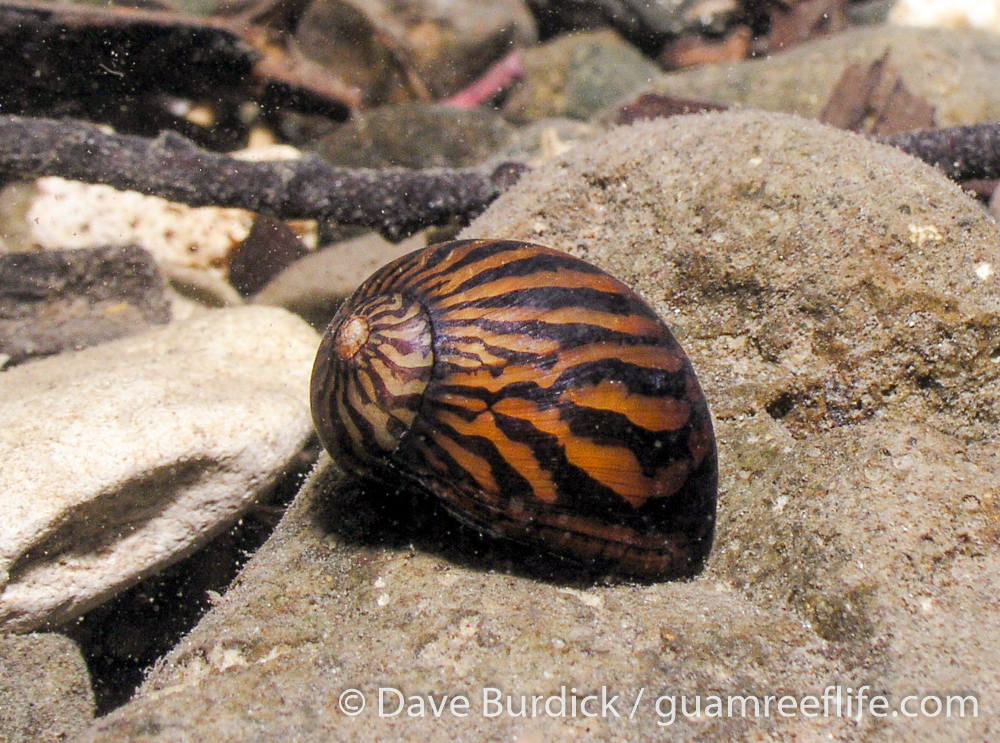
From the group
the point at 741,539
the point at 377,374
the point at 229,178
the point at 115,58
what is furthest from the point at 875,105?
the point at 115,58

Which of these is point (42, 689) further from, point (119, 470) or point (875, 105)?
point (875, 105)

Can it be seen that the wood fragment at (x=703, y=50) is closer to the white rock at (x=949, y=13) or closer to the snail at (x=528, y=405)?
the white rock at (x=949, y=13)

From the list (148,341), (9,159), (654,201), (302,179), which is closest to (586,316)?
(654,201)

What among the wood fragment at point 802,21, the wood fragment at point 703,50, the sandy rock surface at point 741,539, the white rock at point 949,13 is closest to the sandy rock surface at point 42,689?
the sandy rock surface at point 741,539

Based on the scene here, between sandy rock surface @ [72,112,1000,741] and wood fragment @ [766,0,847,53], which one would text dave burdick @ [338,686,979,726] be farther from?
wood fragment @ [766,0,847,53]

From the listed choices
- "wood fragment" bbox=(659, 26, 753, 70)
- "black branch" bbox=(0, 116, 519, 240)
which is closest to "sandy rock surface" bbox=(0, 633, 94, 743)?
"black branch" bbox=(0, 116, 519, 240)

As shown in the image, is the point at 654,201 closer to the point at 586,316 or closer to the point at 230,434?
the point at 586,316

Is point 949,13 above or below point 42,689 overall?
above
